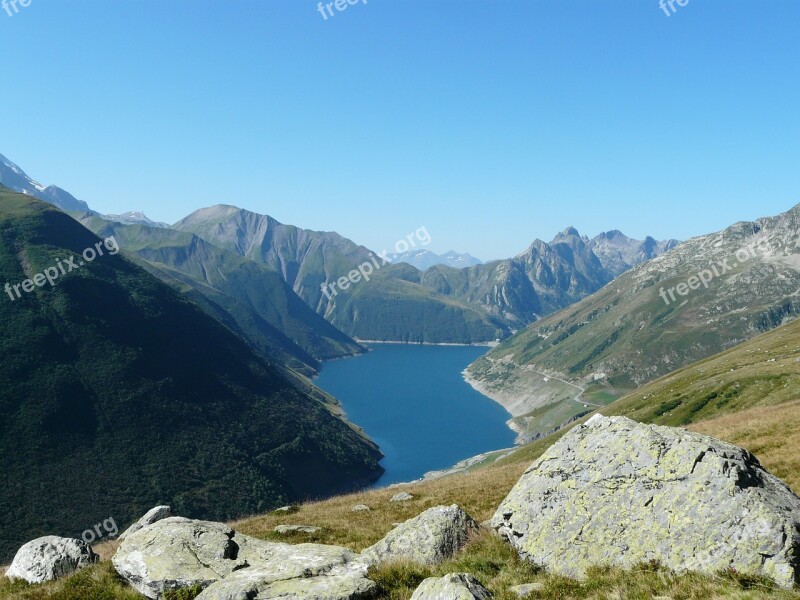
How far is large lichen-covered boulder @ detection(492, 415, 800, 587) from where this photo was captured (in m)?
12.0

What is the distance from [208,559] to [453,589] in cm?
858

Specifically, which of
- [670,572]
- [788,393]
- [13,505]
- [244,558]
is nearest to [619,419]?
[670,572]

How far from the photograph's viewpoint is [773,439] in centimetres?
2864

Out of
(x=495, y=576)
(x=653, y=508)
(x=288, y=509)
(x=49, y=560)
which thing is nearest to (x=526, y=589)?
(x=495, y=576)

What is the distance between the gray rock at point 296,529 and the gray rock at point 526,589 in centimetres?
1537

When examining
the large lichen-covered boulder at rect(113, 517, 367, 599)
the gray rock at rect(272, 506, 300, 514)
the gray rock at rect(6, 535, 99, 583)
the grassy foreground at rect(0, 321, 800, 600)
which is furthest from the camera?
the gray rock at rect(272, 506, 300, 514)

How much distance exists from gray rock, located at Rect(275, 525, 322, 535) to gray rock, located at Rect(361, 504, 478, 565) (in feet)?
32.3

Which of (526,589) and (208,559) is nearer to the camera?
(526,589)

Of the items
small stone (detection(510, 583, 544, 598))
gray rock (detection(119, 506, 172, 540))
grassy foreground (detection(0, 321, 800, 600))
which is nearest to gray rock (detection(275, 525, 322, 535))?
grassy foreground (detection(0, 321, 800, 600))

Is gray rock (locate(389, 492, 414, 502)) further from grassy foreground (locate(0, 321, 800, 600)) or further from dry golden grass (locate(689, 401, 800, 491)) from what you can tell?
dry golden grass (locate(689, 401, 800, 491))

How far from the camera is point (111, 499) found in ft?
486

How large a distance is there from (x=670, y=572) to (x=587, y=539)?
2.33 meters

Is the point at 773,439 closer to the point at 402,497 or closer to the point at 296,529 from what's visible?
the point at 402,497

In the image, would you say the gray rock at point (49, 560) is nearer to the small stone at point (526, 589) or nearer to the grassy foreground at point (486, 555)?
the grassy foreground at point (486, 555)
